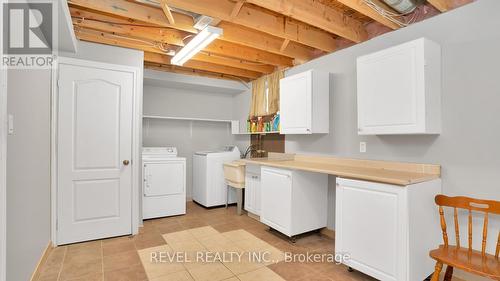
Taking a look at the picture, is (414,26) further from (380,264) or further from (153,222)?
(153,222)

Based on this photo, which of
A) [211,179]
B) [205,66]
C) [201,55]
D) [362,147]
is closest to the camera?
[362,147]

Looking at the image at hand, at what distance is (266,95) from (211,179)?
1.72 meters

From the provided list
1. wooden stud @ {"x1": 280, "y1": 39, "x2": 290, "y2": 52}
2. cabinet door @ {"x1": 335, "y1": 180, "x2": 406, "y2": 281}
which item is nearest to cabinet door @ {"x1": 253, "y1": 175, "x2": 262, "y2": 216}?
cabinet door @ {"x1": 335, "y1": 180, "x2": 406, "y2": 281}

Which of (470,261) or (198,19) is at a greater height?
(198,19)

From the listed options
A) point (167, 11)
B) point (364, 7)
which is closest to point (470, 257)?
point (364, 7)

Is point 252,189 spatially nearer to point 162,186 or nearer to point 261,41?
point 162,186

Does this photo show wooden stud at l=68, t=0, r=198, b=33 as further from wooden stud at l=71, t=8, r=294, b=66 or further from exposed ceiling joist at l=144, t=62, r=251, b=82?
exposed ceiling joist at l=144, t=62, r=251, b=82

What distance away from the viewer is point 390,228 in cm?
194

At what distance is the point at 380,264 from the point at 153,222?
2900 millimetres

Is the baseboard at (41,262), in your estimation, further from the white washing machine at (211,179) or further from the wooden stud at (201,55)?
the wooden stud at (201,55)

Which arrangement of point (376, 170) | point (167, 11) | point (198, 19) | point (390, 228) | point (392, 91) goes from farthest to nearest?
point (198, 19)
point (376, 170)
point (167, 11)
point (392, 91)
point (390, 228)

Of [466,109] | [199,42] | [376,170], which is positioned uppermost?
[199,42]

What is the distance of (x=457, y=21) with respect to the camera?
212cm

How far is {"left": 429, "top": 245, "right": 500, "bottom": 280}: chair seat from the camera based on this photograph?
150 cm
